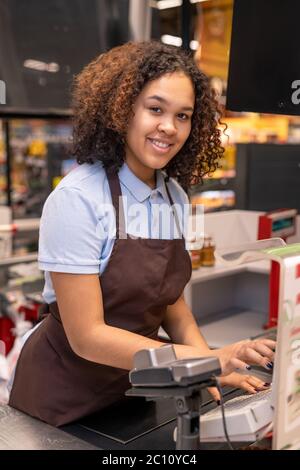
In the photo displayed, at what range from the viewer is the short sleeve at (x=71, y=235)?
1.39 m

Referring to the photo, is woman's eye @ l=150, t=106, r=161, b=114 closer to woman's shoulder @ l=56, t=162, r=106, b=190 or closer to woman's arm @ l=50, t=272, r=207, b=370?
woman's shoulder @ l=56, t=162, r=106, b=190

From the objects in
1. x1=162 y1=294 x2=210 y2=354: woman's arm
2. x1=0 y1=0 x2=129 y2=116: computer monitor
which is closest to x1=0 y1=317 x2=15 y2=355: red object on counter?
x1=0 y1=0 x2=129 y2=116: computer monitor

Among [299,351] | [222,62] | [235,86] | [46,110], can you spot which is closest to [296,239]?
[235,86]

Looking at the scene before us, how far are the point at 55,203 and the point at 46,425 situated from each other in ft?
2.01

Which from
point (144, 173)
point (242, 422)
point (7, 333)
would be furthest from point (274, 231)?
point (242, 422)

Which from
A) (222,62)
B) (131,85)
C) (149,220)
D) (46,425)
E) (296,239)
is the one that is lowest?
(46,425)

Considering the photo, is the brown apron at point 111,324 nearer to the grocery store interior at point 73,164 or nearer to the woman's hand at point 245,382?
the woman's hand at point 245,382

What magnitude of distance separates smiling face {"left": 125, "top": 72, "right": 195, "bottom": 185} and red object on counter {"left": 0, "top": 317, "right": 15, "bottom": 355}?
1.93 metres

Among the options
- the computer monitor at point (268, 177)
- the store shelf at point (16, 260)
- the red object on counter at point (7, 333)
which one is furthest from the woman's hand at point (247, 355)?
the computer monitor at point (268, 177)

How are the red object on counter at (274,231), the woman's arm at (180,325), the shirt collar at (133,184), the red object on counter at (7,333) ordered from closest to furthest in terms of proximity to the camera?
the shirt collar at (133,184) → the woman's arm at (180,325) → the red object on counter at (274,231) → the red object on counter at (7,333)

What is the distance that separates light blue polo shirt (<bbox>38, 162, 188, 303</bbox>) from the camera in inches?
54.9

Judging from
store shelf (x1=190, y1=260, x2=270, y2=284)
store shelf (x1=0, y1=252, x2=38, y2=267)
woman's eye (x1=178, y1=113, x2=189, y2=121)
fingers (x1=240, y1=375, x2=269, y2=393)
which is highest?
woman's eye (x1=178, y1=113, x2=189, y2=121)

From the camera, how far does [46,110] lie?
3.81 metres
